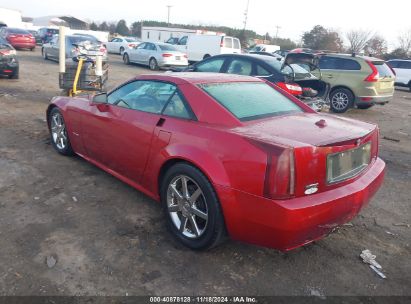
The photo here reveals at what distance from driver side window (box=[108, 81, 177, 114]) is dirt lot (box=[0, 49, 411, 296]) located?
103 cm

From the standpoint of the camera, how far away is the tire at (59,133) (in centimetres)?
508

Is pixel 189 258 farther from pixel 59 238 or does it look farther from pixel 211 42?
pixel 211 42

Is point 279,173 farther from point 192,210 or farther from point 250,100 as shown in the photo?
point 250,100

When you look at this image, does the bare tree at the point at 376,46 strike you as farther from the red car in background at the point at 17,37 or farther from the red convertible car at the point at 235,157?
the red convertible car at the point at 235,157

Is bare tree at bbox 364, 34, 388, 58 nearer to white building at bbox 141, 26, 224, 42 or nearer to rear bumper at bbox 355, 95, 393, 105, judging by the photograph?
white building at bbox 141, 26, 224, 42

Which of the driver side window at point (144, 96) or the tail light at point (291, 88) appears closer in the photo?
the driver side window at point (144, 96)

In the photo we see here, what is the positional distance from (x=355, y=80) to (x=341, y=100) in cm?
70

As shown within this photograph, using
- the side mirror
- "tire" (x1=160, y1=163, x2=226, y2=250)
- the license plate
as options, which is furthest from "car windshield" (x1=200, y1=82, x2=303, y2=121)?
the license plate

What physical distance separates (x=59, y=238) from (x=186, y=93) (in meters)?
1.73

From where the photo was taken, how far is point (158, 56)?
1897cm

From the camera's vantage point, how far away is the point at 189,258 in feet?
10.1

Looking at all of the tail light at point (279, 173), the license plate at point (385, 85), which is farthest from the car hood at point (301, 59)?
the tail light at point (279, 173)

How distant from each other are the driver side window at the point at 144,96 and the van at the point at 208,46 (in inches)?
729

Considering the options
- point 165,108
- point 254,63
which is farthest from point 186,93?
point 254,63
